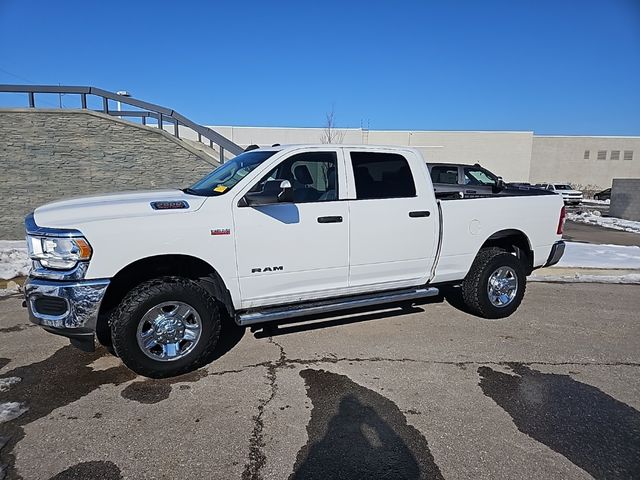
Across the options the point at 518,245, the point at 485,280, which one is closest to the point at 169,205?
the point at 485,280

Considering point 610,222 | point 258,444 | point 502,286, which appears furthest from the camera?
point 610,222

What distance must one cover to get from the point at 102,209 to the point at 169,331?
1204mm

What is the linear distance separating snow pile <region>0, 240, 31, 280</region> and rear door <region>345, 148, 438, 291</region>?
19.4 feet

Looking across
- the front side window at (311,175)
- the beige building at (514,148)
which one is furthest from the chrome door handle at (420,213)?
the beige building at (514,148)

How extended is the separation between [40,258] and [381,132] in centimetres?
4449

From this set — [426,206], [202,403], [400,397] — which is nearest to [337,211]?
[426,206]

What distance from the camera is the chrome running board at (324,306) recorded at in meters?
3.85

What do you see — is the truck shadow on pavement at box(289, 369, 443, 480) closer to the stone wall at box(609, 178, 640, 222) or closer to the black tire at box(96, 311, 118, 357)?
the black tire at box(96, 311, 118, 357)

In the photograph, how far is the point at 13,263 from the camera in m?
7.14

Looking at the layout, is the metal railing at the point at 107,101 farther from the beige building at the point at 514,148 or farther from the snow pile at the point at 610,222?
the beige building at the point at 514,148

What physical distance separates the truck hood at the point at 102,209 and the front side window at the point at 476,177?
1062cm

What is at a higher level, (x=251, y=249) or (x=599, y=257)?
(x=251, y=249)

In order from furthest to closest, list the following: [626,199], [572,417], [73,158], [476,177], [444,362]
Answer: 1. [626,199]
2. [476,177]
3. [73,158]
4. [444,362]
5. [572,417]

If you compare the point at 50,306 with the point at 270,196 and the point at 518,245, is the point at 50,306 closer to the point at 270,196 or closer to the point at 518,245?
the point at 270,196
